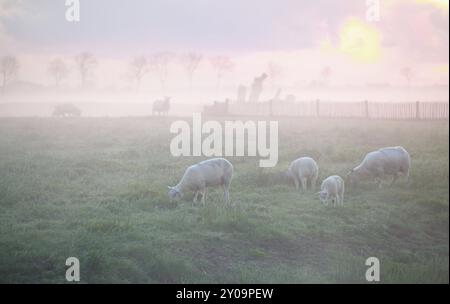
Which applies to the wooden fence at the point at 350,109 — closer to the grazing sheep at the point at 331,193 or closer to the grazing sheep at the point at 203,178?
the grazing sheep at the point at 331,193

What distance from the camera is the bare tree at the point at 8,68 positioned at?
915 inches

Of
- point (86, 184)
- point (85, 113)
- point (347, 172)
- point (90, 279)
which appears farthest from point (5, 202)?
point (85, 113)

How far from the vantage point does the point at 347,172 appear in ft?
58.6

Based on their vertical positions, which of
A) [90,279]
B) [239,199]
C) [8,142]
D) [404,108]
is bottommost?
[90,279]

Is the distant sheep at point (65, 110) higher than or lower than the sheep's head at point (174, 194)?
higher

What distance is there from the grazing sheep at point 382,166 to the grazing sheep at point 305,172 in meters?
1.45

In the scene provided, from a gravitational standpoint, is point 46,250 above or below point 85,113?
below

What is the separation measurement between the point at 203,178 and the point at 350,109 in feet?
82.4

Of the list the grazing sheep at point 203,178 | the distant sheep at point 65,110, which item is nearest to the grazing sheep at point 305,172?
the grazing sheep at point 203,178

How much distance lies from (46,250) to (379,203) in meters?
9.09

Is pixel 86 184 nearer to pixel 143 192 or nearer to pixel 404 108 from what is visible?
pixel 143 192

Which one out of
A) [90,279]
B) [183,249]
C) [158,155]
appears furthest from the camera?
[158,155]

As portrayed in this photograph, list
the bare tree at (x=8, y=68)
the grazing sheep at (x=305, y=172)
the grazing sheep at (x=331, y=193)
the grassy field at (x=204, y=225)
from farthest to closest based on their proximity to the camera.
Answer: the bare tree at (x=8, y=68) → the grazing sheep at (x=305, y=172) → the grazing sheep at (x=331, y=193) → the grassy field at (x=204, y=225)

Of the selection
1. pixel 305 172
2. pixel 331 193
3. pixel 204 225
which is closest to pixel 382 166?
pixel 305 172
